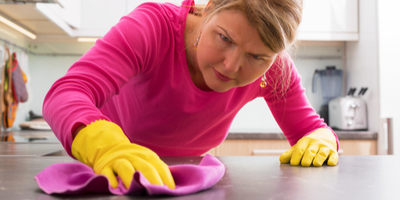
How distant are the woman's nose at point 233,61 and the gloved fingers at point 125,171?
0.34 metres

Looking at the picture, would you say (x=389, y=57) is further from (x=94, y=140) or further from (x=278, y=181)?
(x=94, y=140)

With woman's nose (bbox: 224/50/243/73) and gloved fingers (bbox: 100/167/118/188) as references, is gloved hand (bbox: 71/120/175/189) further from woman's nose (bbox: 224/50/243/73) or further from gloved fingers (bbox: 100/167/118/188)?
woman's nose (bbox: 224/50/243/73)

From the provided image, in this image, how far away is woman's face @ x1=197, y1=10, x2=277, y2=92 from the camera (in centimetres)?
71

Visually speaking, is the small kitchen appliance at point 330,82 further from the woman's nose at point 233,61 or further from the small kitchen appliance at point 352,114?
the woman's nose at point 233,61

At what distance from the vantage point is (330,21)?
2428mm

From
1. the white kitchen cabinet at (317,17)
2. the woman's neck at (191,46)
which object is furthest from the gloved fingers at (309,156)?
the white kitchen cabinet at (317,17)

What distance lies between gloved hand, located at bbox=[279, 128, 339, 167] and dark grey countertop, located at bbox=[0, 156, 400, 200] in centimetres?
2

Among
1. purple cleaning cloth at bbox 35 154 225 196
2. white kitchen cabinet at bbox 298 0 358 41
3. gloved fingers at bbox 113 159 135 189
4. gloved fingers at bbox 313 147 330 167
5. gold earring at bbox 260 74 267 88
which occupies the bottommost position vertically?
gloved fingers at bbox 313 147 330 167

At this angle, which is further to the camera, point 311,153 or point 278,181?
point 311,153

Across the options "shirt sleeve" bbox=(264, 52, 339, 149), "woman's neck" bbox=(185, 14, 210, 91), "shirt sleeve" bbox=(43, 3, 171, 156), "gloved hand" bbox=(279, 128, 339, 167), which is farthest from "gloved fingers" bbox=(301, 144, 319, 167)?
"shirt sleeve" bbox=(43, 3, 171, 156)

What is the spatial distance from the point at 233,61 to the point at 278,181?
28 centimetres

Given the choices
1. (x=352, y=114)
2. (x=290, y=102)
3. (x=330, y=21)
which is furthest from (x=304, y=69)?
(x=290, y=102)

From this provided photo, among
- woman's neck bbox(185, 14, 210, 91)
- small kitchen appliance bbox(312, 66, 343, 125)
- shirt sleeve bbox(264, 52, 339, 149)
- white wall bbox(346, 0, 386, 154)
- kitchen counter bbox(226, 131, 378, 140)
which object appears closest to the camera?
woman's neck bbox(185, 14, 210, 91)

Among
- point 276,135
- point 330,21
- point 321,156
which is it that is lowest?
point 276,135
